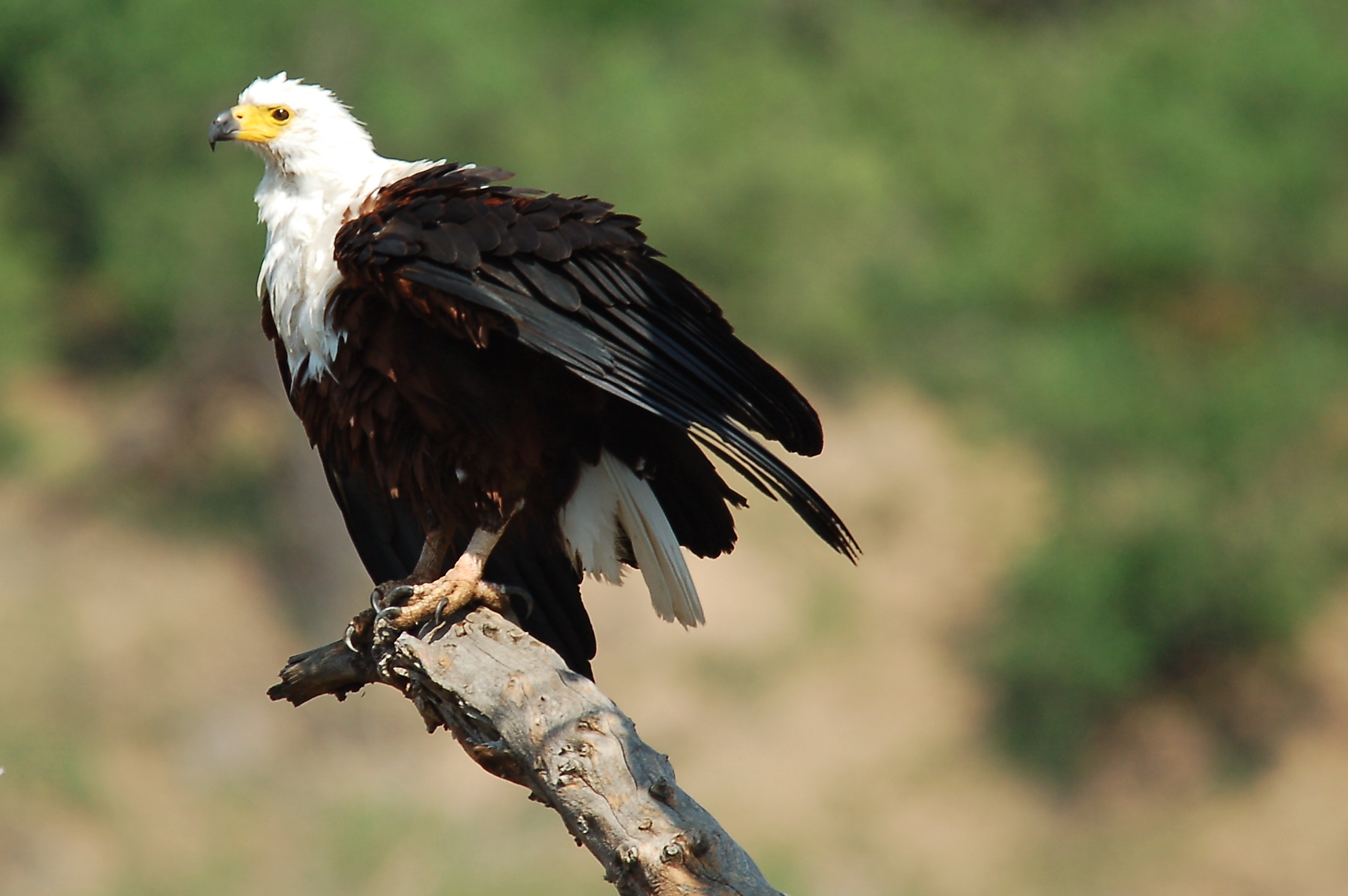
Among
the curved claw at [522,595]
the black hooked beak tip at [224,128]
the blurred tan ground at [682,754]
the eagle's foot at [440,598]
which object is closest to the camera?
the eagle's foot at [440,598]

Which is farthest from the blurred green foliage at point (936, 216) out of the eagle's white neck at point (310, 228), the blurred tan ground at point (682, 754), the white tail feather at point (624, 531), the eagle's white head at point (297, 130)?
the white tail feather at point (624, 531)

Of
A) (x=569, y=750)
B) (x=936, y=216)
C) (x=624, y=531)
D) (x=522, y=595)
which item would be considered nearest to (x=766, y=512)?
(x=936, y=216)

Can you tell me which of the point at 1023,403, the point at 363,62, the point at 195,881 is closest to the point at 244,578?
the point at 195,881

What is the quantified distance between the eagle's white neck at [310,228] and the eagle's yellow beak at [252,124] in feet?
0.16

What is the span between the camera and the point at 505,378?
3617 millimetres

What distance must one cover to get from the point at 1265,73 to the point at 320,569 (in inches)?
386

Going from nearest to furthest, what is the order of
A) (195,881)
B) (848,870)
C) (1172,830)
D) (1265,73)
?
(195,881) < (848,870) < (1172,830) < (1265,73)

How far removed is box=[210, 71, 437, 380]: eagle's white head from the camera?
3637 mm

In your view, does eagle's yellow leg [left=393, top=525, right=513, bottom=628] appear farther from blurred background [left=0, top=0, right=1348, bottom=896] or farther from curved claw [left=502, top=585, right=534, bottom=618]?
blurred background [left=0, top=0, right=1348, bottom=896]

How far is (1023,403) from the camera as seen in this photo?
1341cm

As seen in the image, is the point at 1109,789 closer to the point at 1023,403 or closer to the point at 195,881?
the point at 1023,403

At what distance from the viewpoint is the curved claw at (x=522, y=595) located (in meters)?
3.81

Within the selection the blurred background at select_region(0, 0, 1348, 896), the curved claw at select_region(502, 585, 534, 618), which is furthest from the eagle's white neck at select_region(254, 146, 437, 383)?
the blurred background at select_region(0, 0, 1348, 896)

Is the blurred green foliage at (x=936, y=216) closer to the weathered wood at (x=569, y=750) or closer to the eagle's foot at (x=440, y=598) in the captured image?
the eagle's foot at (x=440, y=598)
